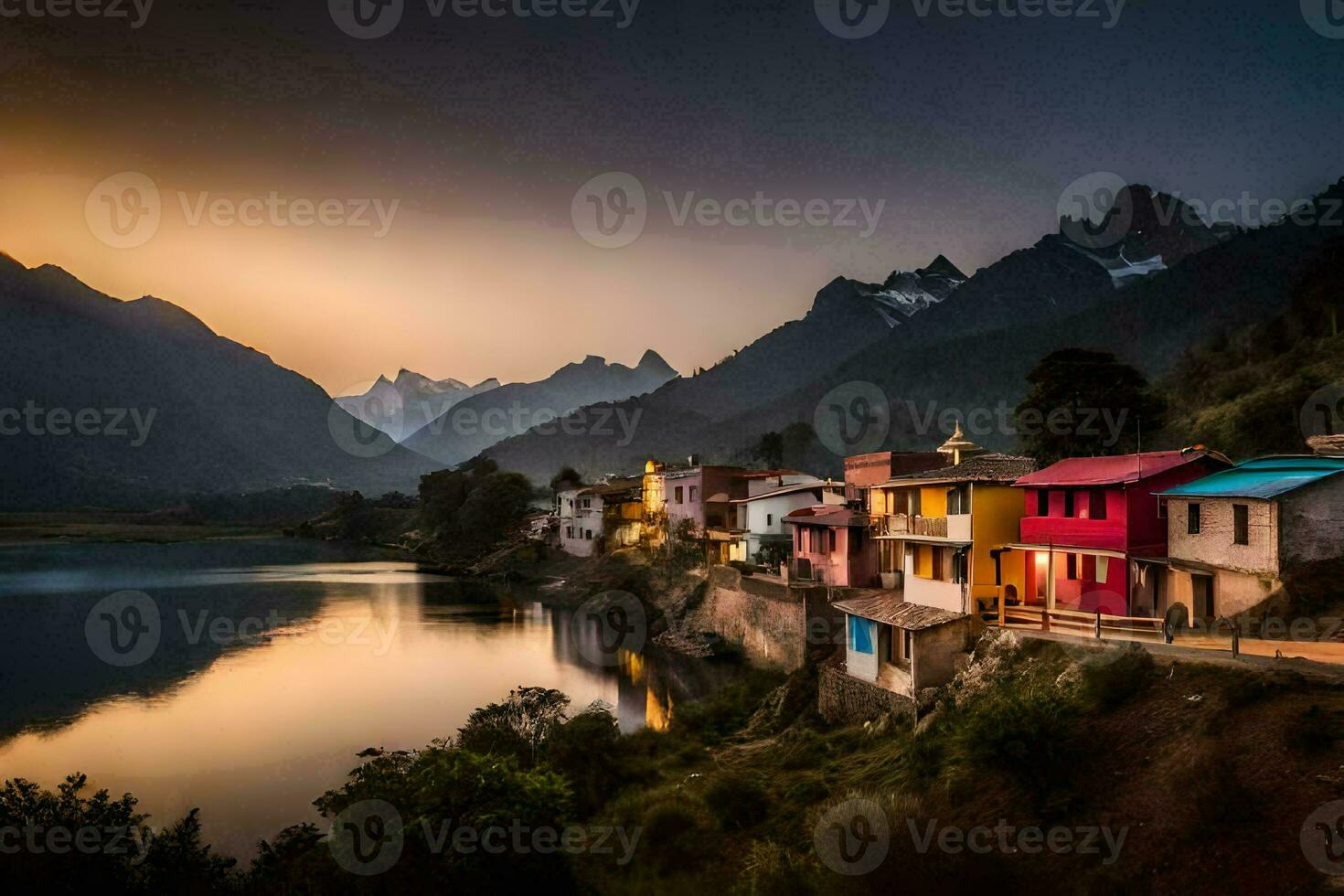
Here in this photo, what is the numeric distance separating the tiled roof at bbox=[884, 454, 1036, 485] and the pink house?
4.60 m

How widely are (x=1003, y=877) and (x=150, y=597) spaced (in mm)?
67491

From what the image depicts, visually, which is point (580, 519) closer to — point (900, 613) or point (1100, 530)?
point (900, 613)

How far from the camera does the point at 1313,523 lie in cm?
1622

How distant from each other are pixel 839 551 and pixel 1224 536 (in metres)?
15.0

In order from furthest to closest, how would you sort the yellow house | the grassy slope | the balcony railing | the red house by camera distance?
the balcony railing → the yellow house → the red house → the grassy slope

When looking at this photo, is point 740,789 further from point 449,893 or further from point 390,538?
point 390,538

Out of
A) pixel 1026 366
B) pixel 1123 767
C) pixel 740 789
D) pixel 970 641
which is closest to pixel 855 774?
pixel 740 789

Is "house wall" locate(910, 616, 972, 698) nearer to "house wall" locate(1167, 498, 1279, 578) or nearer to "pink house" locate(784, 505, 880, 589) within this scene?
"house wall" locate(1167, 498, 1279, 578)

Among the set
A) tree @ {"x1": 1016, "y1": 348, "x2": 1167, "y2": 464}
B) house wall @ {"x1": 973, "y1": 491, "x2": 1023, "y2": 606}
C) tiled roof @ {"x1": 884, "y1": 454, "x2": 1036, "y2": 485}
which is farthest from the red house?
tree @ {"x1": 1016, "y1": 348, "x2": 1167, "y2": 464}

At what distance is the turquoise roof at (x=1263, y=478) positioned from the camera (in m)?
16.5

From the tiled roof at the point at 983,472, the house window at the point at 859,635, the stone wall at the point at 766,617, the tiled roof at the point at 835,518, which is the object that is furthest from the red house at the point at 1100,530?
the tiled roof at the point at 835,518

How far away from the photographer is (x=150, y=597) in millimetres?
61719

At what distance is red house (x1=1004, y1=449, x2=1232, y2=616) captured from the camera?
19.4 m

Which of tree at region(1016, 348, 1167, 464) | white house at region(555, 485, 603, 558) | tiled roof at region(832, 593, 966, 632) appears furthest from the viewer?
white house at region(555, 485, 603, 558)
